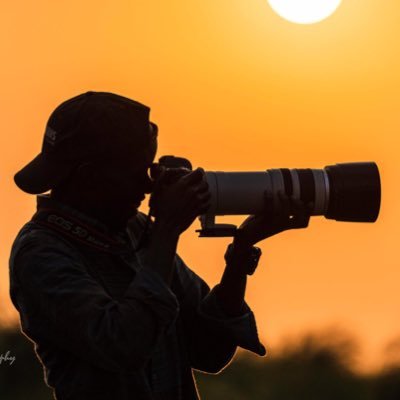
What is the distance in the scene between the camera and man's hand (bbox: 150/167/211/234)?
7.26m

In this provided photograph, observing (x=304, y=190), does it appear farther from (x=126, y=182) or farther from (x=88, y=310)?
(x=88, y=310)

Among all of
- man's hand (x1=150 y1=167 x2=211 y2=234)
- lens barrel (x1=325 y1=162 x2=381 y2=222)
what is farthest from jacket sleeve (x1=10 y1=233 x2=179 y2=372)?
lens barrel (x1=325 y1=162 x2=381 y2=222)

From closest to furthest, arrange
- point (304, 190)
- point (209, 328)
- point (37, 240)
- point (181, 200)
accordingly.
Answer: point (37, 240) < point (181, 200) < point (209, 328) < point (304, 190)

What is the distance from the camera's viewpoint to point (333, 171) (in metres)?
Answer: 8.35

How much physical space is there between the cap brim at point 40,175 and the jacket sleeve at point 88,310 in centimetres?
32

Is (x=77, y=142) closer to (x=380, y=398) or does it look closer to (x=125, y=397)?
(x=125, y=397)

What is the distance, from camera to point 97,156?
7371mm

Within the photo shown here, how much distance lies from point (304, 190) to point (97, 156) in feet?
4.19

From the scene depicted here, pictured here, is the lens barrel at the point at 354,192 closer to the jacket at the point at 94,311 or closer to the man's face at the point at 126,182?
the jacket at the point at 94,311

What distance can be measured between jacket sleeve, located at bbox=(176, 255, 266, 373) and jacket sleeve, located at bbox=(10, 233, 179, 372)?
916 millimetres

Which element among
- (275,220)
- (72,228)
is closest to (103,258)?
(72,228)

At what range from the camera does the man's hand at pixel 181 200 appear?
7258mm

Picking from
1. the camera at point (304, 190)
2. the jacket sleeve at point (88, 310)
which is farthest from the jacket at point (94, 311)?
the camera at point (304, 190)

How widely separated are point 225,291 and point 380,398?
71.9 ft
